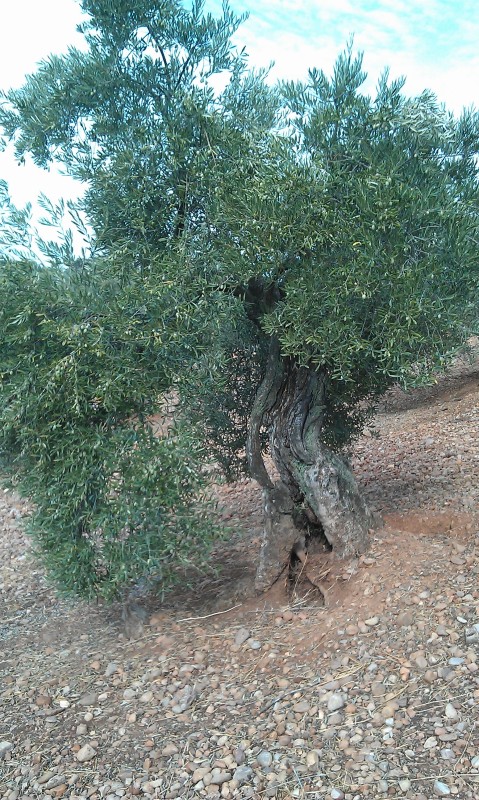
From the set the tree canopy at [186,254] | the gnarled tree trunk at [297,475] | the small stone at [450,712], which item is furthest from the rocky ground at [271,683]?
the tree canopy at [186,254]

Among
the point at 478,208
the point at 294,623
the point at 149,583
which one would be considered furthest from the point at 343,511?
the point at 478,208

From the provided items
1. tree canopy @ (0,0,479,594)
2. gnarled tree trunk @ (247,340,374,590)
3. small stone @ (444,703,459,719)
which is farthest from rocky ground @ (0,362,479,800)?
tree canopy @ (0,0,479,594)

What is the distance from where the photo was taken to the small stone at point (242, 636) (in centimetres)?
550

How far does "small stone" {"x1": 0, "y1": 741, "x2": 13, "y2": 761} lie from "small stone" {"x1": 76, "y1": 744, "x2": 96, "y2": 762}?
55 cm

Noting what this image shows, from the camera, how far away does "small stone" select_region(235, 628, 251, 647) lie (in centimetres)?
550

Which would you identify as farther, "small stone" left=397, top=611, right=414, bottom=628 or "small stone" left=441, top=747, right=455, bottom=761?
"small stone" left=397, top=611, right=414, bottom=628

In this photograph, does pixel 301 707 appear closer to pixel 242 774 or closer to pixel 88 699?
pixel 242 774

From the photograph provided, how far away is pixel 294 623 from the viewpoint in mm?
5617

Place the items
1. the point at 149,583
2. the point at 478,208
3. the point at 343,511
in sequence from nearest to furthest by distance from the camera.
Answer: the point at 478,208, the point at 149,583, the point at 343,511

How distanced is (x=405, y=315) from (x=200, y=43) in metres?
2.73

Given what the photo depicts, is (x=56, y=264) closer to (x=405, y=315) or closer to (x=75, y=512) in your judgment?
(x=75, y=512)

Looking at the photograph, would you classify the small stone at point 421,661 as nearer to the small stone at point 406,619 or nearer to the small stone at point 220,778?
the small stone at point 406,619

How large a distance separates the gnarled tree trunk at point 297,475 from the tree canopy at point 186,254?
0.79 meters

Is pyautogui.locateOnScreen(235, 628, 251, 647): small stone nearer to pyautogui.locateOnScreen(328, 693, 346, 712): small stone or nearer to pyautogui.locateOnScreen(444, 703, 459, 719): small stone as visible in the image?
pyautogui.locateOnScreen(328, 693, 346, 712): small stone
